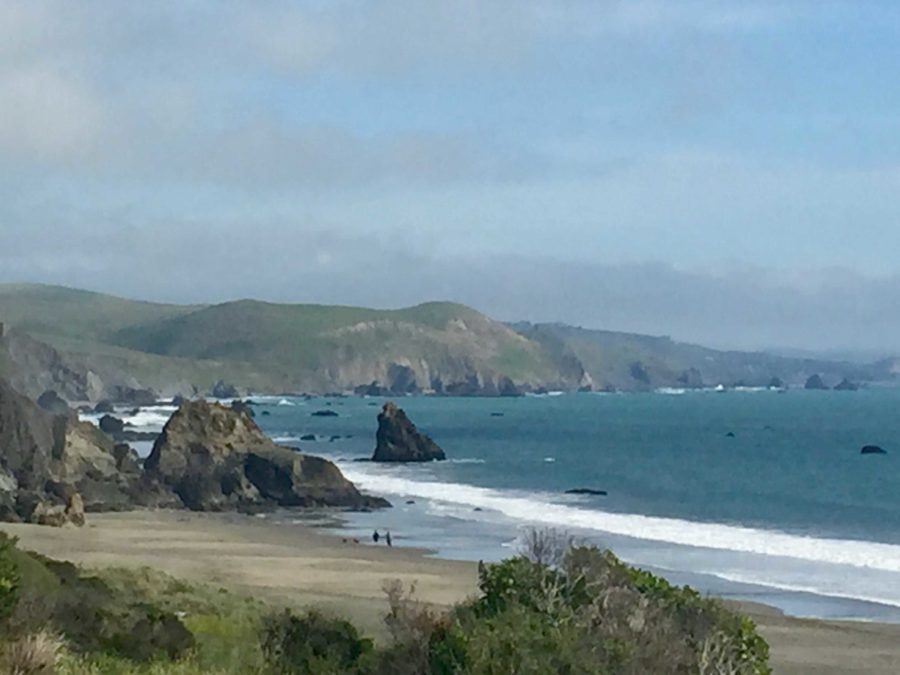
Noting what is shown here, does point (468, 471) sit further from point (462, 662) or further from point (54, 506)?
point (462, 662)

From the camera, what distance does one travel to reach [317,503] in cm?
5728

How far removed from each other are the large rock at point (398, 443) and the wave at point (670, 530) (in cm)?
1765

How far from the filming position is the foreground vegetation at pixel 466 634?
12250 mm

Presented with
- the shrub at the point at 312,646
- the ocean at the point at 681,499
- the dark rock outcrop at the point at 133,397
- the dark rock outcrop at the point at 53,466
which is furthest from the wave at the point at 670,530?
the dark rock outcrop at the point at 133,397

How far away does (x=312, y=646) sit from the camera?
50.8ft

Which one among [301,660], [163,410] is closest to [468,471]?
[301,660]

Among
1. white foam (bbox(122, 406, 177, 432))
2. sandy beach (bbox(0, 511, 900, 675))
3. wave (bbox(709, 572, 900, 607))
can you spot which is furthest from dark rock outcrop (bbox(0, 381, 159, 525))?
white foam (bbox(122, 406, 177, 432))

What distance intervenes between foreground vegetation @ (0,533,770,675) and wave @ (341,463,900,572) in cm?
2517

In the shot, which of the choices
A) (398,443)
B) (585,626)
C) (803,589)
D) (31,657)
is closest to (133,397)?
(398,443)

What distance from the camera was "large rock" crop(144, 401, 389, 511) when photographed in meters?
57.5

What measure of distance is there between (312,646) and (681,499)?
48071mm

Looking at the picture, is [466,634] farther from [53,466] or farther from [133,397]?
[133,397]

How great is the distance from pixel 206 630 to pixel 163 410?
144 meters

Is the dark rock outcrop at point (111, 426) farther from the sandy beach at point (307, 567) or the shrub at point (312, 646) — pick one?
the shrub at point (312, 646)
